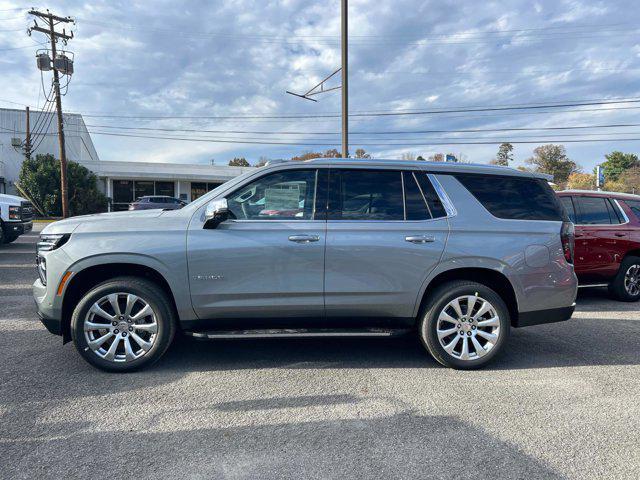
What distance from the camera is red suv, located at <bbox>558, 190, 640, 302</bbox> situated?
701 centimetres

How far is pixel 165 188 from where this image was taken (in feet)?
116

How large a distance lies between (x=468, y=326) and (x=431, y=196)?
1.28 metres

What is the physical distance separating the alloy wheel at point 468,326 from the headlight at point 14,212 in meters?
12.0

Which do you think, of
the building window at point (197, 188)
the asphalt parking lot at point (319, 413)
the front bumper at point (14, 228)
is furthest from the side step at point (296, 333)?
the building window at point (197, 188)

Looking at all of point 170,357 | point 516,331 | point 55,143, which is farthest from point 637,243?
point 55,143

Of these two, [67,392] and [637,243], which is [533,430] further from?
[637,243]

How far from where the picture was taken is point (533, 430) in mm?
3105

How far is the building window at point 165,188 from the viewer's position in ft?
115

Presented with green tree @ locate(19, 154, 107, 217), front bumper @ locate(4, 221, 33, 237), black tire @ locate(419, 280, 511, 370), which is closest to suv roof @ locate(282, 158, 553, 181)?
black tire @ locate(419, 280, 511, 370)

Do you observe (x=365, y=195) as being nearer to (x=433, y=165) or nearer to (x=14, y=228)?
(x=433, y=165)

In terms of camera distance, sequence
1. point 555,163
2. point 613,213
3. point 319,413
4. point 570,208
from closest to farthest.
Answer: point 319,413
point 570,208
point 613,213
point 555,163

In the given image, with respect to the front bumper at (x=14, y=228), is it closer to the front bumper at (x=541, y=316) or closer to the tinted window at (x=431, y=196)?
the tinted window at (x=431, y=196)

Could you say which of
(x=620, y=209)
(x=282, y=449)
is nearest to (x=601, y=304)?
(x=620, y=209)

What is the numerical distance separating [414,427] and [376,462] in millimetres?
537
